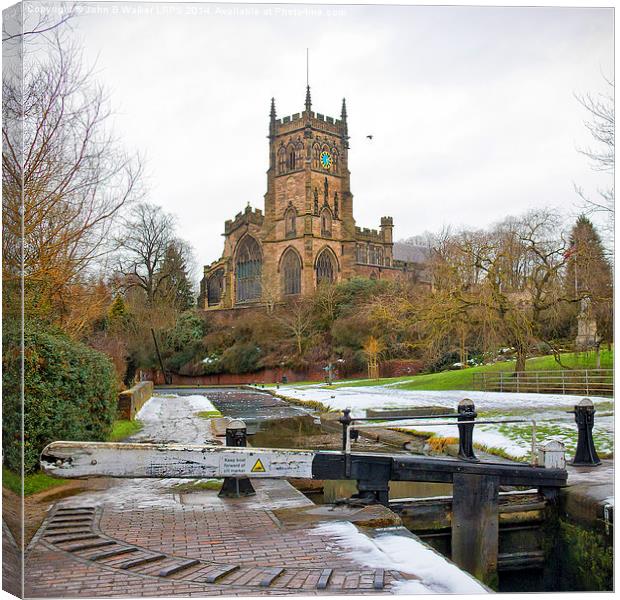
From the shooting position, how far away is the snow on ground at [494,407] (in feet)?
27.5

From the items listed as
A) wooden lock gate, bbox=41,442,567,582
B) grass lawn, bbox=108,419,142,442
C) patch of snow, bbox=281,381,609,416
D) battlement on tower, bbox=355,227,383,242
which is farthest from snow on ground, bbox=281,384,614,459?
grass lawn, bbox=108,419,142,442

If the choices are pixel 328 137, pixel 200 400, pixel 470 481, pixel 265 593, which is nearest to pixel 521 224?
pixel 328 137

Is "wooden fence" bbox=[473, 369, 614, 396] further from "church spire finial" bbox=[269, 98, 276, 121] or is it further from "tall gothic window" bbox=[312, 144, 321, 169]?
"church spire finial" bbox=[269, 98, 276, 121]

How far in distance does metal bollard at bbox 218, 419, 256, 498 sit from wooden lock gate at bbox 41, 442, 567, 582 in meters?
1.06

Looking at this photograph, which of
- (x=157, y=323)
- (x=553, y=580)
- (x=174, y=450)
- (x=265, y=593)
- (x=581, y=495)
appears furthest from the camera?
(x=157, y=323)

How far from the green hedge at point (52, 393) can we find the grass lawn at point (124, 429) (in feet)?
3.79

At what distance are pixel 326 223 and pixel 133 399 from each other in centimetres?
405

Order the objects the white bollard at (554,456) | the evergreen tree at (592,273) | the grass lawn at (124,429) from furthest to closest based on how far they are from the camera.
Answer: the grass lawn at (124,429)
the white bollard at (554,456)
the evergreen tree at (592,273)

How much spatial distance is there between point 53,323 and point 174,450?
224 cm

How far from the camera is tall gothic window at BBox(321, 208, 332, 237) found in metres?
9.30

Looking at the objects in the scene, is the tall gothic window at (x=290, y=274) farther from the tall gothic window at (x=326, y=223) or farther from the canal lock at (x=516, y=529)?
the canal lock at (x=516, y=529)

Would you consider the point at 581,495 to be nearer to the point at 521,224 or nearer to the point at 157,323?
the point at 521,224

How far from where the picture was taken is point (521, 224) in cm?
865

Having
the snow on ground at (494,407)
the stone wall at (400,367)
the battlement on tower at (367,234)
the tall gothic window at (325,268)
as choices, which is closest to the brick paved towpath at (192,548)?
the snow on ground at (494,407)
